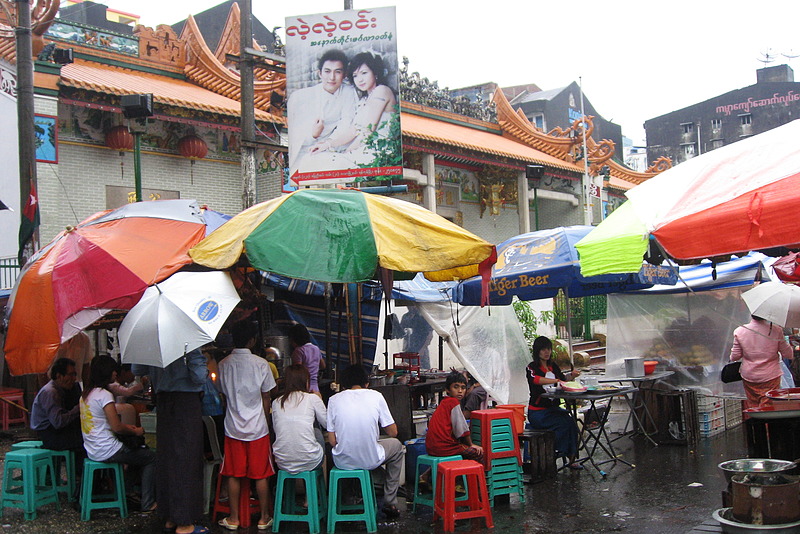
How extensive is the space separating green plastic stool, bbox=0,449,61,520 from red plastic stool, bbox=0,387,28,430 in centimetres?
482

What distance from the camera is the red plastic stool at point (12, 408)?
11812mm

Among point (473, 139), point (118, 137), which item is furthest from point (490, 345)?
point (473, 139)

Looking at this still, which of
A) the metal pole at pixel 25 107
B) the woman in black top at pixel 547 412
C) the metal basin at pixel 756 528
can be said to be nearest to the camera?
the metal basin at pixel 756 528

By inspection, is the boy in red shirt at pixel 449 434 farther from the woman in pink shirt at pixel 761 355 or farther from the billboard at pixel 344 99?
the billboard at pixel 344 99

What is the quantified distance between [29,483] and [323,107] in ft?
21.5

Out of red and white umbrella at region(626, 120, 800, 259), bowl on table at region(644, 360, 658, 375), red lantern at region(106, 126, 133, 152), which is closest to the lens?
red and white umbrella at region(626, 120, 800, 259)

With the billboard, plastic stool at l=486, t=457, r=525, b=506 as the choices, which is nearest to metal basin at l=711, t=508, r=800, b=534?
plastic stool at l=486, t=457, r=525, b=506

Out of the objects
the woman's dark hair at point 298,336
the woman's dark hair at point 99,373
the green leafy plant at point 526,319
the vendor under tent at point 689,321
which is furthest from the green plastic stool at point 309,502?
the green leafy plant at point 526,319

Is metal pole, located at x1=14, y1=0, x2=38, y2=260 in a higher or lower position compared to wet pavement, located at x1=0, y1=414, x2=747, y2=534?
higher

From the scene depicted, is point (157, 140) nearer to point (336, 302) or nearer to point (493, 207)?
point (336, 302)

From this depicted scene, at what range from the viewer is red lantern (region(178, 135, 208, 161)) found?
15.1 meters

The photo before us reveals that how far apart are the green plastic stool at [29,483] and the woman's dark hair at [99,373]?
2.74 feet

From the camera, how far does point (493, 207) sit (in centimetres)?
2281

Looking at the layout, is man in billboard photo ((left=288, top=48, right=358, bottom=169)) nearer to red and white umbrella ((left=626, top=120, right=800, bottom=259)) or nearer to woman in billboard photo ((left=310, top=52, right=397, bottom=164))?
woman in billboard photo ((left=310, top=52, right=397, bottom=164))
